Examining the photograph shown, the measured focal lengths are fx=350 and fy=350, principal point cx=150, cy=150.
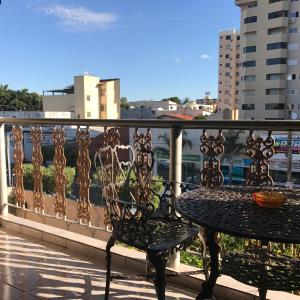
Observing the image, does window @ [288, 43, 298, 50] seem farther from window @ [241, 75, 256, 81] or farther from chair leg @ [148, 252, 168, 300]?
chair leg @ [148, 252, 168, 300]

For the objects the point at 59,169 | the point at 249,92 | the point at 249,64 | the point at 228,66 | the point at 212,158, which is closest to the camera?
the point at 212,158

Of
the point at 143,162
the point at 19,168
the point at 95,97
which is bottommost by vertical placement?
the point at 19,168

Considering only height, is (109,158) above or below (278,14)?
below

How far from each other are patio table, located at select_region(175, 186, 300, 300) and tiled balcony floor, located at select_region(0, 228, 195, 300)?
72 centimetres

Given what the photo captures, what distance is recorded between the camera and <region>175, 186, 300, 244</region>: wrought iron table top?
129cm

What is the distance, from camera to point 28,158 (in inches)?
147

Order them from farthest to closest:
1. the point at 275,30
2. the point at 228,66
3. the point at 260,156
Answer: the point at 228,66 < the point at 275,30 < the point at 260,156

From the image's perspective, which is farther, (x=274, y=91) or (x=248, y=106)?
(x=248, y=106)

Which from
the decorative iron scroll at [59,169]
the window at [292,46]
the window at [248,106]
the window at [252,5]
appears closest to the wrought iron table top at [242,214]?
the decorative iron scroll at [59,169]

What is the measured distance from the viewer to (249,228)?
52.4 inches

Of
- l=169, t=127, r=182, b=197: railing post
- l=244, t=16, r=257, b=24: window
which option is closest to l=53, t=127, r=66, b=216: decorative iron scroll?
l=169, t=127, r=182, b=197: railing post

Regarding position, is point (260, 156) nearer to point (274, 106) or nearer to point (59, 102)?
A: point (59, 102)

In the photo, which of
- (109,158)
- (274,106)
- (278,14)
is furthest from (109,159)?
(278,14)

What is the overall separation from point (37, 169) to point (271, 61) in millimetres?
50698
